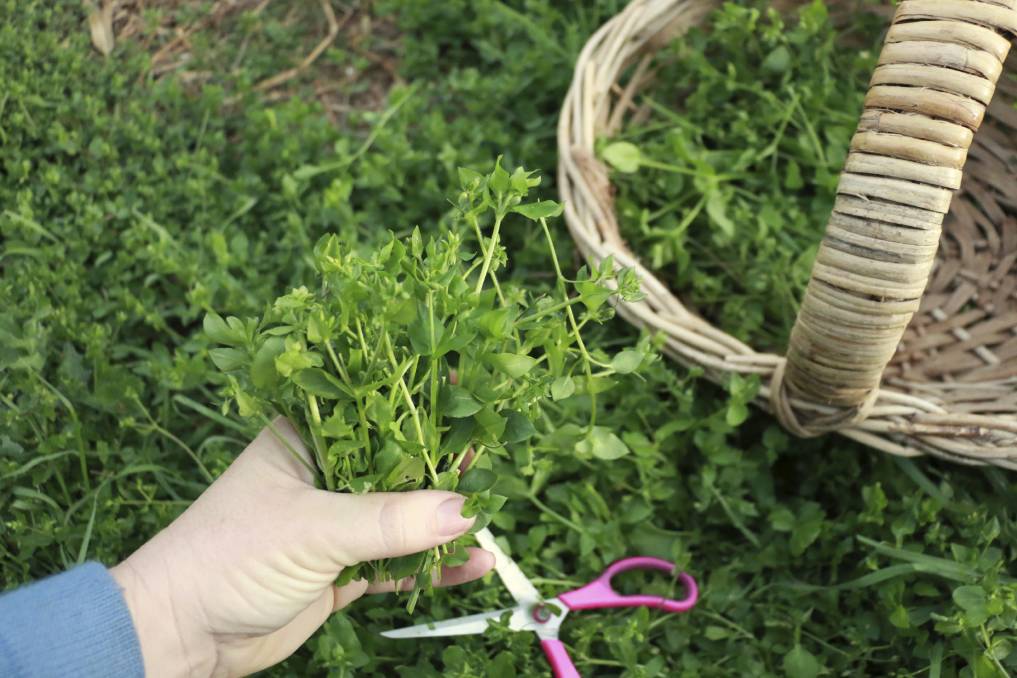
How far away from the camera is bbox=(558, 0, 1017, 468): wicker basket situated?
108cm

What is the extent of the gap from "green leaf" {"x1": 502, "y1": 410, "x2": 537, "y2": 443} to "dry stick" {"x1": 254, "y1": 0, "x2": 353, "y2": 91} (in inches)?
49.7

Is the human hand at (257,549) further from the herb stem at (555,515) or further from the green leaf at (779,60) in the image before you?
the green leaf at (779,60)

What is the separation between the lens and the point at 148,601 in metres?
1.00

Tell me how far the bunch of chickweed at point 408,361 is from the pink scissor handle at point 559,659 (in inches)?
10.5

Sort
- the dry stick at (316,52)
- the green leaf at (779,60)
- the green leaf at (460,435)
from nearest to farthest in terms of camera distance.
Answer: the green leaf at (460,435)
the green leaf at (779,60)
the dry stick at (316,52)

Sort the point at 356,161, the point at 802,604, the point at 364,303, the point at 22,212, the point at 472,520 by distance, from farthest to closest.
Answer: the point at 356,161 → the point at 22,212 → the point at 802,604 → the point at 472,520 → the point at 364,303

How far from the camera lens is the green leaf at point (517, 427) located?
97 centimetres

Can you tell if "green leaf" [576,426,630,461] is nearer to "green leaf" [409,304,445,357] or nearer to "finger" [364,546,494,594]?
"finger" [364,546,494,594]

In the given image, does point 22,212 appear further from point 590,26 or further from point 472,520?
point 590,26

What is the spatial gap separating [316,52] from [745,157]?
0.98m

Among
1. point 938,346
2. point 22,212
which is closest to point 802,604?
point 938,346

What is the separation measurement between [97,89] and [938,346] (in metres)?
1.59

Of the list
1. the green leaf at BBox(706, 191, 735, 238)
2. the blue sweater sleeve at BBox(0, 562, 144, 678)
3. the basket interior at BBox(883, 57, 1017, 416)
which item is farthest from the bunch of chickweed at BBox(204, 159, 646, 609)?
the basket interior at BBox(883, 57, 1017, 416)

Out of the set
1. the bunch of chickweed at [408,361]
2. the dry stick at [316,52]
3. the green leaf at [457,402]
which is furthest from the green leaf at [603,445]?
the dry stick at [316,52]
